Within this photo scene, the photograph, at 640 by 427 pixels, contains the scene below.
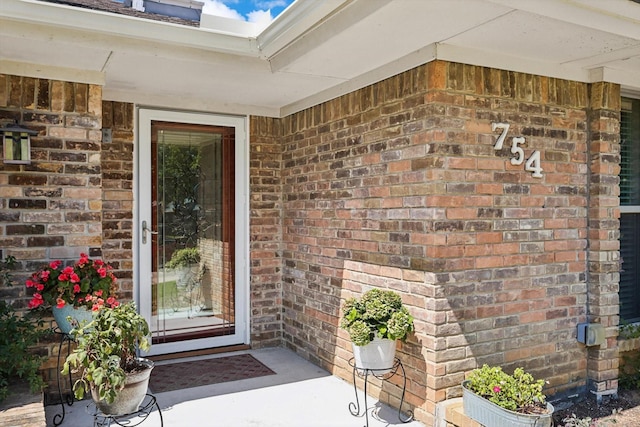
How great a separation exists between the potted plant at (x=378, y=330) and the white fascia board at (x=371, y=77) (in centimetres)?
155

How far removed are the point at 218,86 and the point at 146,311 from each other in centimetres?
209

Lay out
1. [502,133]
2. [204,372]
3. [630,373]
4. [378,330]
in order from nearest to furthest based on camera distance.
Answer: [378,330] < [502,133] < [630,373] < [204,372]

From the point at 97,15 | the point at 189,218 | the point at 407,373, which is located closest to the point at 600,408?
the point at 407,373

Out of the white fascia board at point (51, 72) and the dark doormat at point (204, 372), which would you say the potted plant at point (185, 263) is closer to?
the dark doormat at point (204, 372)

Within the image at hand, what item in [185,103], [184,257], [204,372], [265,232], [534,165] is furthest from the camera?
[265,232]

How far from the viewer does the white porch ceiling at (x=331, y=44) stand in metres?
2.64

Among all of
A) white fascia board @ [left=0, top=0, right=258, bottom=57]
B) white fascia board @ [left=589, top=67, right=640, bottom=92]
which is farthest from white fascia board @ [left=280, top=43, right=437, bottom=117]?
white fascia board @ [left=589, top=67, right=640, bottom=92]

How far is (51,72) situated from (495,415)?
141 inches

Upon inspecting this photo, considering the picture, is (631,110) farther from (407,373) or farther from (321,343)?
(321,343)

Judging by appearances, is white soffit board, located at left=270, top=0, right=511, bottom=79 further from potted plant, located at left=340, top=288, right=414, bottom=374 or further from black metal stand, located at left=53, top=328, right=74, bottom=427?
black metal stand, located at left=53, top=328, right=74, bottom=427

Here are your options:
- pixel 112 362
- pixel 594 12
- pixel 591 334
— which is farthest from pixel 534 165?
pixel 112 362

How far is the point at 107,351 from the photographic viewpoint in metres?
2.63

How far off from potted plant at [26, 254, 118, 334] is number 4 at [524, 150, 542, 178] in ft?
9.53

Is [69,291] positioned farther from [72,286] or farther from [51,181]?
[51,181]
